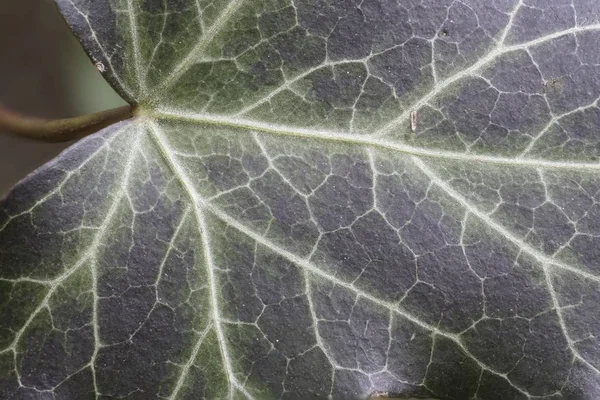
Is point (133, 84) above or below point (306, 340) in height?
above

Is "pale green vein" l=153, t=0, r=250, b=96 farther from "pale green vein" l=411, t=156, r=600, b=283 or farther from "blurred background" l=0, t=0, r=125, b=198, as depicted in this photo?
Result: "blurred background" l=0, t=0, r=125, b=198

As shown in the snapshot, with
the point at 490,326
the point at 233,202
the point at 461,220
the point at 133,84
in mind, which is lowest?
the point at 490,326

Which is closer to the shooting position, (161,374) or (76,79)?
(161,374)

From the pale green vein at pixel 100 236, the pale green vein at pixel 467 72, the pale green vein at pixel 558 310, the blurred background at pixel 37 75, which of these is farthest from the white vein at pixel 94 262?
the blurred background at pixel 37 75

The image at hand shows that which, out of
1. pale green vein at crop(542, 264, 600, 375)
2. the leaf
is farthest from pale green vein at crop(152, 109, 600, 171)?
pale green vein at crop(542, 264, 600, 375)

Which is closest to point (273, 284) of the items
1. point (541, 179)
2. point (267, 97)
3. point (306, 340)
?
point (306, 340)

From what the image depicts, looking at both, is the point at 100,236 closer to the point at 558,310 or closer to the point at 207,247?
the point at 207,247

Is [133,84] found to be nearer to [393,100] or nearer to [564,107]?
[393,100]

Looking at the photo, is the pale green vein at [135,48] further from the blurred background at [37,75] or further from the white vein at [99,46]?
the blurred background at [37,75]
